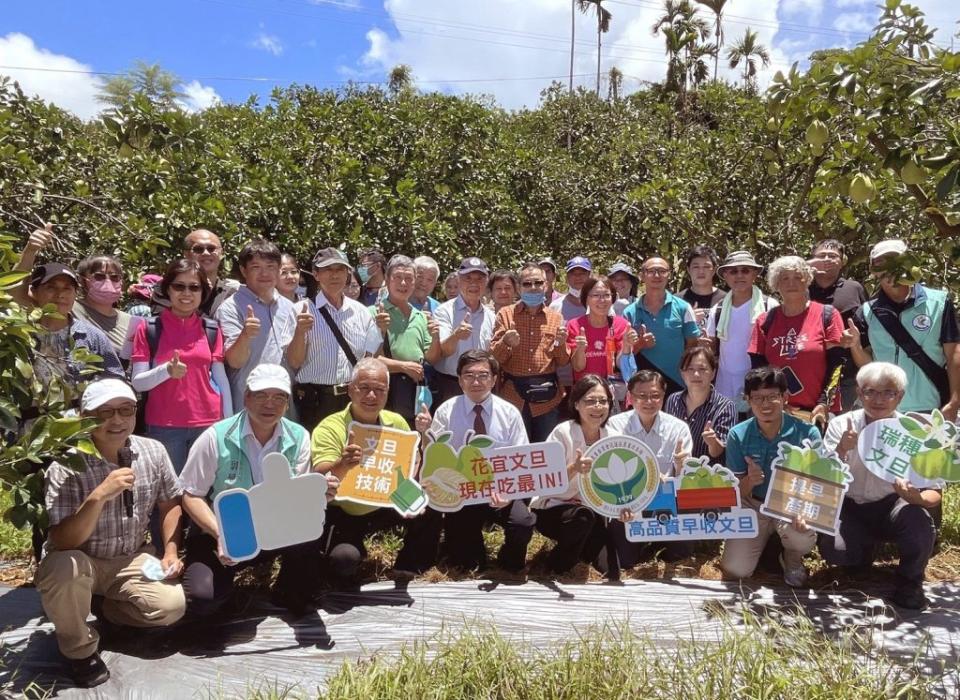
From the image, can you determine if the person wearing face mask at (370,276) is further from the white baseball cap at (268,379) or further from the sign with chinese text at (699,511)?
the sign with chinese text at (699,511)

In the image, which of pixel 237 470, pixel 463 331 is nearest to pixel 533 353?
pixel 463 331

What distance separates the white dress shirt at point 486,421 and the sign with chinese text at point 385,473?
365mm

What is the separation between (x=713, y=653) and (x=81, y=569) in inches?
114

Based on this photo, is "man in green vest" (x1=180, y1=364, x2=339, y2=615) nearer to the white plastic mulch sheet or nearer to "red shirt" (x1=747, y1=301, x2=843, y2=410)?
the white plastic mulch sheet

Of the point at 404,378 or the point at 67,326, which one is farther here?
the point at 404,378

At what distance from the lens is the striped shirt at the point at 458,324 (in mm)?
5555

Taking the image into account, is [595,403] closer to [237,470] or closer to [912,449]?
[912,449]

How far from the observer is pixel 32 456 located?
9.28 ft

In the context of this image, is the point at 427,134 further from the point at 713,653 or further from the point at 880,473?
A: the point at 713,653

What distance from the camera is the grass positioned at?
320 cm

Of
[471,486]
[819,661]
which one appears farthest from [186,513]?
[819,661]

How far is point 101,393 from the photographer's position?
3689 millimetres

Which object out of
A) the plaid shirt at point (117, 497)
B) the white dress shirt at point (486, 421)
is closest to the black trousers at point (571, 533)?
the white dress shirt at point (486, 421)

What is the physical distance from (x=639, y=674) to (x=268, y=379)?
231 centimetres
